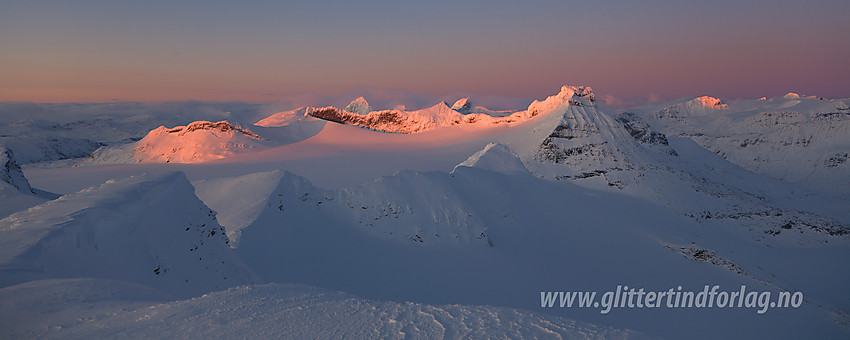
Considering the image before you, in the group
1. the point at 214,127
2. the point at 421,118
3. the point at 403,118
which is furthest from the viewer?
the point at 403,118

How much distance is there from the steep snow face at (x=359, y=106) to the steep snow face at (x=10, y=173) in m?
135

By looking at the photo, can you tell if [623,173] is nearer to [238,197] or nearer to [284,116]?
[238,197]

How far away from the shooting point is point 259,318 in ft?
21.1

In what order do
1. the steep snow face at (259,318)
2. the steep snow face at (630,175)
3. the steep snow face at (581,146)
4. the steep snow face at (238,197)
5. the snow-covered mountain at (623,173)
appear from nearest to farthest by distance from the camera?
the steep snow face at (259,318)
the steep snow face at (238,197)
the steep snow face at (630,175)
the snow-covered mountain at (623,173)
the steep snow face at (581,146)

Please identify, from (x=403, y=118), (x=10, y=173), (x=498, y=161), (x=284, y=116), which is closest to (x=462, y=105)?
(x=403, y=118)

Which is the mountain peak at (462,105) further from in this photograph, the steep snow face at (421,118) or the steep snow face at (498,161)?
the steep snow face at (498,161)

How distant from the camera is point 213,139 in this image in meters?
74.4

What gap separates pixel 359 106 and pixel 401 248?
142 meters

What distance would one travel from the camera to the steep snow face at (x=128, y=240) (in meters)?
9.05


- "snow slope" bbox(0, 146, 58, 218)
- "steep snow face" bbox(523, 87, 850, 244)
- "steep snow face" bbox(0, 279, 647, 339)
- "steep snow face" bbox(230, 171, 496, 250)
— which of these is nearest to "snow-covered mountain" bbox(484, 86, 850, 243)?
"steep snow face" bbox(523, 87, 850, 244)

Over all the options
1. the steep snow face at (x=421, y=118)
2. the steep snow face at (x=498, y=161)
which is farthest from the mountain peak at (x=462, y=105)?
A: the steep snow face at (x=498, y=161)

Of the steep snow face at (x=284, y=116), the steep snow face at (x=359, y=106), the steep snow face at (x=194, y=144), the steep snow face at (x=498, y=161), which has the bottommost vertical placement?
the steep snow face at (x=194, y=144)

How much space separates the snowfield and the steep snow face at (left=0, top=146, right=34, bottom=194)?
14cm

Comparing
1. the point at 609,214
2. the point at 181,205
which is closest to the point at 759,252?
the point at 609,214
